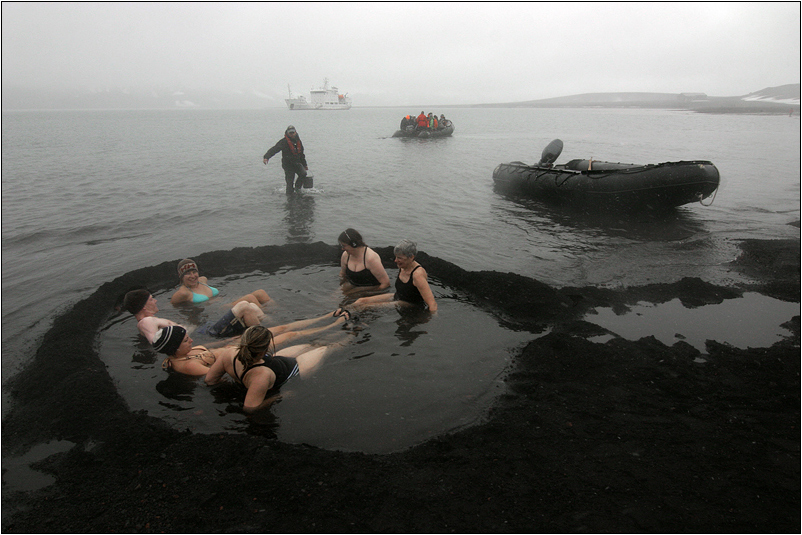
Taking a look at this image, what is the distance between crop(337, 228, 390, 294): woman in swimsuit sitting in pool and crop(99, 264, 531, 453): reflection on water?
58 centimetres

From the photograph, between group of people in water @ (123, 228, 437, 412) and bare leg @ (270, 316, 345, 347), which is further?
bare leg @ (270, 316, 345, 347)

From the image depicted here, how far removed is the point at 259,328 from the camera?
4.45 meters

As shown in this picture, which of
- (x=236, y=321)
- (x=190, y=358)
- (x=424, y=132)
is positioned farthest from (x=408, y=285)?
(x=424, y=132)

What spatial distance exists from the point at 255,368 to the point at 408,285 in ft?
8.97

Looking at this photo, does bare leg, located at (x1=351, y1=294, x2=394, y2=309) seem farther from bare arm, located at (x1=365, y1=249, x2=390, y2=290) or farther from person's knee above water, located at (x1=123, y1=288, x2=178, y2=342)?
person's knee above water, located at (x1=123, y1=288, x2=178, y2=342)

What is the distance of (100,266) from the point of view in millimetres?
9648

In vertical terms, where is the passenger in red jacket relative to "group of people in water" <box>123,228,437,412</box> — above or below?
above

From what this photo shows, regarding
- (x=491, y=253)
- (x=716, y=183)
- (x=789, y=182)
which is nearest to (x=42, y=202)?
(x=491, y=253)

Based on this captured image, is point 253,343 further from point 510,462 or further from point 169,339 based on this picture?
point 510,462

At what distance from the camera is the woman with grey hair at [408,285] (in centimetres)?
634

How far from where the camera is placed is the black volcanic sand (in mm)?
3191

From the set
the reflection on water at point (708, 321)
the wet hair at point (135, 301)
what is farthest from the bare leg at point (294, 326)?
the reflection on water at point (708, 321)

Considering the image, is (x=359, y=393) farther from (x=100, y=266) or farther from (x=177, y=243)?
(x=177, y=243)

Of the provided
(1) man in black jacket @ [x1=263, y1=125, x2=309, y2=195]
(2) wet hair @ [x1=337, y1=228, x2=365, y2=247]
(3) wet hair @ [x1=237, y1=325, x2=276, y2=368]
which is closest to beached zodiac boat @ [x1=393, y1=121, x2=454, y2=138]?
(1) man in black jacket @ [x1=263, y1=125, x2=309, y2=195]
